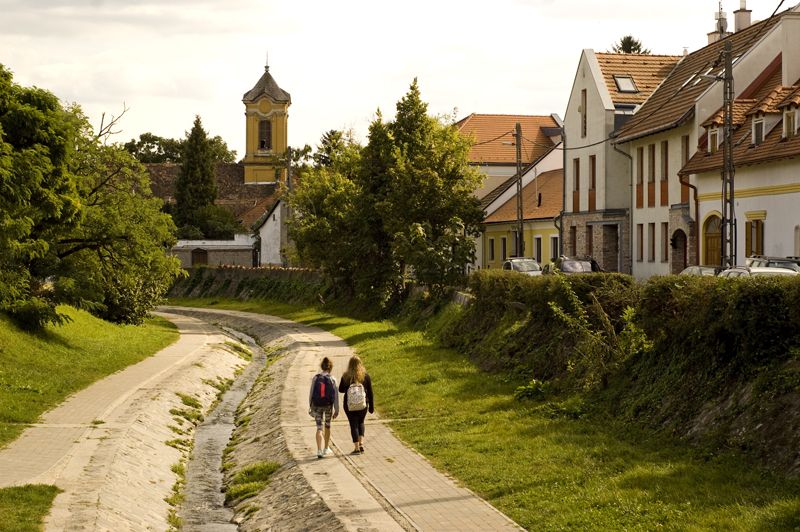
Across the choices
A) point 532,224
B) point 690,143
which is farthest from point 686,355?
point 532,224

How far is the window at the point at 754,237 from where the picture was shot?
36.0 metres

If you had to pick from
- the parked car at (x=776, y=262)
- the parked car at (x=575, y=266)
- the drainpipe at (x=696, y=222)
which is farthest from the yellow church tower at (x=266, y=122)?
the parked car at (x=776, y=262)

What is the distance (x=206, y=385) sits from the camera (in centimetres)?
3500

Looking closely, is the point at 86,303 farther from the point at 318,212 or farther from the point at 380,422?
the point at 318,212

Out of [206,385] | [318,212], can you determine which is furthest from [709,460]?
[318,212]

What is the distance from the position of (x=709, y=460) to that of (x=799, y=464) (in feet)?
5.70

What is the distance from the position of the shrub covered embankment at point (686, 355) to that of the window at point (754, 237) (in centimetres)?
1128

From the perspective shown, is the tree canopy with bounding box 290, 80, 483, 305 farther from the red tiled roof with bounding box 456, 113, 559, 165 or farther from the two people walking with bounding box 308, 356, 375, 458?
the two people walking with bounding box 308, 356, 375, 458

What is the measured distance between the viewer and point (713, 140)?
40.4 metres

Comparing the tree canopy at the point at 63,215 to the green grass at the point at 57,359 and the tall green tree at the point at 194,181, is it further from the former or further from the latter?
the tall green tree at the point at 194,181

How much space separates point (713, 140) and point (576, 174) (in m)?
14.4

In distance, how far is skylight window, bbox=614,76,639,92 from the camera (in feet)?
168

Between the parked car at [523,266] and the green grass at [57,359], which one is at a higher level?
the parked car at [523,266]

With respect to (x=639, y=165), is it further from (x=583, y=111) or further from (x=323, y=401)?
(x=323, y=401)
